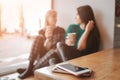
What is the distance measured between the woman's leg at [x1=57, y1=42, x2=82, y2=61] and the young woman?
0.97 ft

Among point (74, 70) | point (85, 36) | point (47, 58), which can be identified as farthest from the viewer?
point (47, 58)

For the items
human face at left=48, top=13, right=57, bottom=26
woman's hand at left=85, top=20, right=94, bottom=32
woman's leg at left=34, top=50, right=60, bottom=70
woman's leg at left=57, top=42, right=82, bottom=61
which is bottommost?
woman's leg at left=34, top=50, right=60, bottom=70

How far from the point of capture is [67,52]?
7.15 ft

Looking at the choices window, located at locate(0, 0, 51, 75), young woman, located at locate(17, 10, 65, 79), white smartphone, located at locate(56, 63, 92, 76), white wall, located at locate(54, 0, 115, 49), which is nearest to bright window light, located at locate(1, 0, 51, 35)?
window, located at locate(0, 0, 51, 75)

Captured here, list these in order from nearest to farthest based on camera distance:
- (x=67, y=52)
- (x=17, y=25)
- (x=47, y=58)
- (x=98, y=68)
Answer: (x=98, y=68) → (x=67, y=52) → (x=47, y=58) → (x=17, y=25)

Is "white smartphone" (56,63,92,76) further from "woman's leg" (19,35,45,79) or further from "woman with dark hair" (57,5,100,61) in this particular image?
"woman's leg" (19,35,45,79)

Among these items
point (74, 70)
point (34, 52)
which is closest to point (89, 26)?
point (34, 52)

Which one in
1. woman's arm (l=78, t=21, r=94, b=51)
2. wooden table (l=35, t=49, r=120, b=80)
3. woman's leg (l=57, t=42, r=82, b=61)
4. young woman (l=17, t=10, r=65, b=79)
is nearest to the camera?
wooden table (l=35, t=49, r=120, b=80)

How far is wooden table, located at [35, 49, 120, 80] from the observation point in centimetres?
132

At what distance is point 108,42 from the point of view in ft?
7.73

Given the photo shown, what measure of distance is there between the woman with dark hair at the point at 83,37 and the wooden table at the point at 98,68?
1.17 feet

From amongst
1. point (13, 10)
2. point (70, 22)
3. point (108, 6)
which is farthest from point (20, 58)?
point (108, 6)

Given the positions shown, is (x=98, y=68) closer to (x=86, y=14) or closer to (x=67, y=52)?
(x=67, y=52)

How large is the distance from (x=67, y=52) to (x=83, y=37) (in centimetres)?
30
